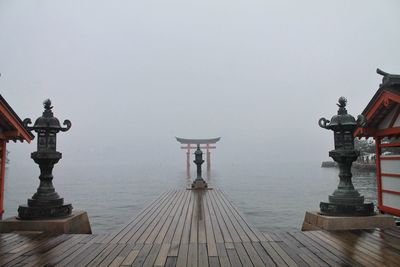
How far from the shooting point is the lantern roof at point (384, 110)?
6.74 meters

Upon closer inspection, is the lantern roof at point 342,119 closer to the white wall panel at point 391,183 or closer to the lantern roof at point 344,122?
the lantern roof at point 344,122

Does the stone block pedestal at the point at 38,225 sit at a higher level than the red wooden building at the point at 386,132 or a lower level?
lower

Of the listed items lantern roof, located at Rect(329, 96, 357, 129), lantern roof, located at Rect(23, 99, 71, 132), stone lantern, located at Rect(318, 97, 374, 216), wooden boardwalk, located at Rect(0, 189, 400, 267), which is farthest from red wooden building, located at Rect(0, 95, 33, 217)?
lantern roof, located at Rect(329, 96, 357, 129)

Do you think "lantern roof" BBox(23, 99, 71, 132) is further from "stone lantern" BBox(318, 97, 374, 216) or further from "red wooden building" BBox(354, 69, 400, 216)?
"red wooden building" BBox(354, 69, 400, 216)

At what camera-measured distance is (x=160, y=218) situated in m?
8.09

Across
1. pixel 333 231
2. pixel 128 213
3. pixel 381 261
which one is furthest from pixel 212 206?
pixel 128 213

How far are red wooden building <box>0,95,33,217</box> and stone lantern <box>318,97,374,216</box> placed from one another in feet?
23.4

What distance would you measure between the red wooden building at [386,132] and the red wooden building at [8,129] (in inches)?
326

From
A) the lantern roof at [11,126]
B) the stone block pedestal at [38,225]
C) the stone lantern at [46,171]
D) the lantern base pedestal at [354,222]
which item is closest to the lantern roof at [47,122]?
the stone lantern at [46,171]

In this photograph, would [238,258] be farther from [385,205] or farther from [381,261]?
[385,205]

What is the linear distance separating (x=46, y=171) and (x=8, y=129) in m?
1.63

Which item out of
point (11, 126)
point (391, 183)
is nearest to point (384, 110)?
point (391, 183)

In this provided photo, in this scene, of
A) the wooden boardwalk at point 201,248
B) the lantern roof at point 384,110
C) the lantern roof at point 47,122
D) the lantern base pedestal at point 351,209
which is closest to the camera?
the wooden boardwalk at point 201,248

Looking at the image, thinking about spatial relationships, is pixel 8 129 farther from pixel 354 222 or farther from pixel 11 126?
pixel 354 222
